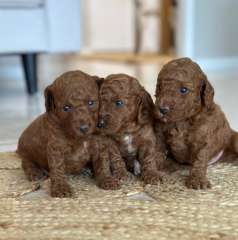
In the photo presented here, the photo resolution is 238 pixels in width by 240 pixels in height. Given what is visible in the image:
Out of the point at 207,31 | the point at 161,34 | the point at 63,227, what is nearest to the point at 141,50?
the point at 161,34

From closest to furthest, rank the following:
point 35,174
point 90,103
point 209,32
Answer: point 90,103 → point 35,174 → point 209,32

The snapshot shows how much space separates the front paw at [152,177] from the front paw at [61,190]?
17 cm

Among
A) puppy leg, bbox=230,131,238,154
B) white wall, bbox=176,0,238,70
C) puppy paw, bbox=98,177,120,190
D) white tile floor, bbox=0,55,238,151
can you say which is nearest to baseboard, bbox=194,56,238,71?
white wall, bbox=176,0,238,70

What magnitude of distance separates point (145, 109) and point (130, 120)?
4cm

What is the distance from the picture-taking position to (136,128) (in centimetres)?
109

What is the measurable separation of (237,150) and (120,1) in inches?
221

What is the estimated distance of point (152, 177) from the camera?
1066mm

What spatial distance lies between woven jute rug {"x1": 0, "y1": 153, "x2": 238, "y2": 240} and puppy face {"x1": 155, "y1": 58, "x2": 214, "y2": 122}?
0.15 metres

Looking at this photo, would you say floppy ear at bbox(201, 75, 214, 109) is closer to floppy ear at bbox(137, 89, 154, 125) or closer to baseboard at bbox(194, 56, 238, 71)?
floppy ear at bbox(137, 89, 154, 125)

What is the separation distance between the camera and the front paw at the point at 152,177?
1.06 m

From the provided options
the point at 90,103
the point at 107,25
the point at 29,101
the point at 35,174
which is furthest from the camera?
the point at 107,25

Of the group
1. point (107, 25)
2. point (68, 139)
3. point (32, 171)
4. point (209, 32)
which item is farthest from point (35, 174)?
point (107, 25)

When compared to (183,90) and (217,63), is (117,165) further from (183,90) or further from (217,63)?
(217,63)

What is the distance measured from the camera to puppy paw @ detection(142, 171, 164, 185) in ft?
3.47
